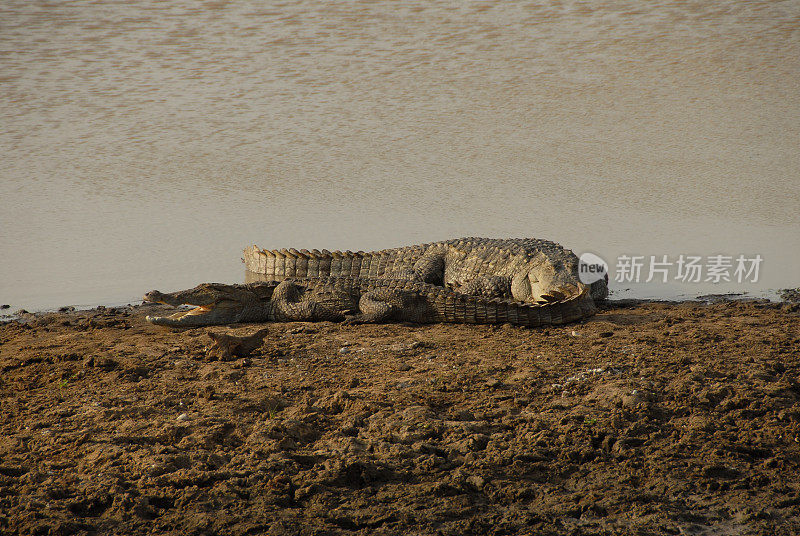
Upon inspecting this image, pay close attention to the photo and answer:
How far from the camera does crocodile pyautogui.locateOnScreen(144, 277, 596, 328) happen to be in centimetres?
685

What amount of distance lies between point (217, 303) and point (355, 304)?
4.63 feet

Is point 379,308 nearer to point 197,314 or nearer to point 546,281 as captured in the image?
point 197,314

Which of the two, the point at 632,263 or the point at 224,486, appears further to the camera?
the point at 632,263

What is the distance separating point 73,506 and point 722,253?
9.43 m

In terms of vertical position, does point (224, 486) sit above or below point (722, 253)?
below

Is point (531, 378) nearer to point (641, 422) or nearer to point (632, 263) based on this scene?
point (641, 422)

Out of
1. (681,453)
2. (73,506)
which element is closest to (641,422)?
(681,453)

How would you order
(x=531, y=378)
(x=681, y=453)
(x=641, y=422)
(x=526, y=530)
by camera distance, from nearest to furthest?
(x=526, y=530)
(x=681, y=453)
(x=641, y=422)
(x=531, y=378)

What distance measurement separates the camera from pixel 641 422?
4.32 m

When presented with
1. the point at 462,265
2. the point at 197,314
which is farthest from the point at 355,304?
the point at 462,265

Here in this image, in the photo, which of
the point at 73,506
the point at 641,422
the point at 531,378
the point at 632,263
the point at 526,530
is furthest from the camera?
the point at 632,263

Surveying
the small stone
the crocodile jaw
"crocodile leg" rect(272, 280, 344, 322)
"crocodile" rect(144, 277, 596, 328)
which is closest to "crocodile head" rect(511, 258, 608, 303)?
"crocodile" rect(144, 277, 596, 328)

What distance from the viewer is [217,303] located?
24.7 feet

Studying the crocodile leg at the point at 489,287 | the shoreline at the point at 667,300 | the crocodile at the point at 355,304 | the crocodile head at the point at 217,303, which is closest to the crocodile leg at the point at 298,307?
the crocodile at the point at 355,304
